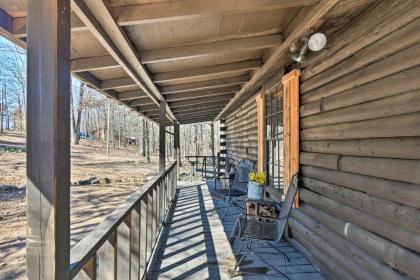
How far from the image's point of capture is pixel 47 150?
1.10 m

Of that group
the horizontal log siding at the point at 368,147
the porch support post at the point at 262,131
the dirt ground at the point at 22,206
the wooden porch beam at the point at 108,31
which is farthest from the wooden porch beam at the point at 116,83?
the horizontal log siding at the point at 368,147

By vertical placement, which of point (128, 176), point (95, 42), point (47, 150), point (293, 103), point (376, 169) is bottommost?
point (128, 176)

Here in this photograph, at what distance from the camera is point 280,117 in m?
4.27

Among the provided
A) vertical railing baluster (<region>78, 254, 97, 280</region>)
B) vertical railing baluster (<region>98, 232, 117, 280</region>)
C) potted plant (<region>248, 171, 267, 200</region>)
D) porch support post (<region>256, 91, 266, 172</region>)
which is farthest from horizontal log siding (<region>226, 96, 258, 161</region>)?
vertical railing baluster (<region>78, 254, 97, 280</region>)

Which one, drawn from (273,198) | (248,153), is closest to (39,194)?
(273,198)

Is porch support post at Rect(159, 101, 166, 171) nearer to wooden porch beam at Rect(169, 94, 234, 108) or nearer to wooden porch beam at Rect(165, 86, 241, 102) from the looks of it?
wooden porch beam at Rect(165, 86, 241, 102)

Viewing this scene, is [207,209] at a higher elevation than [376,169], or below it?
below

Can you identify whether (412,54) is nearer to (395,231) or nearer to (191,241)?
(395,231)

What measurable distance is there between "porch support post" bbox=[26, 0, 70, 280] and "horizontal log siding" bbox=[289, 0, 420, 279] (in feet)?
5.69

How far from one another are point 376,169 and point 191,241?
8.16 feet

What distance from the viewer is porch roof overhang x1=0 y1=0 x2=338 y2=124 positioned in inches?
75.9

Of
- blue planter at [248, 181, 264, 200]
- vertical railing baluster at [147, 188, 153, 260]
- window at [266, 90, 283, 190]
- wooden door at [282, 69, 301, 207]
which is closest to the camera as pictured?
vertical railing baluster at [147, 188, 153, 260]

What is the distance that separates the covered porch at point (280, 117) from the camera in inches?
44.4

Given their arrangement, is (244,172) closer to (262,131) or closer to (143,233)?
(262,131)
